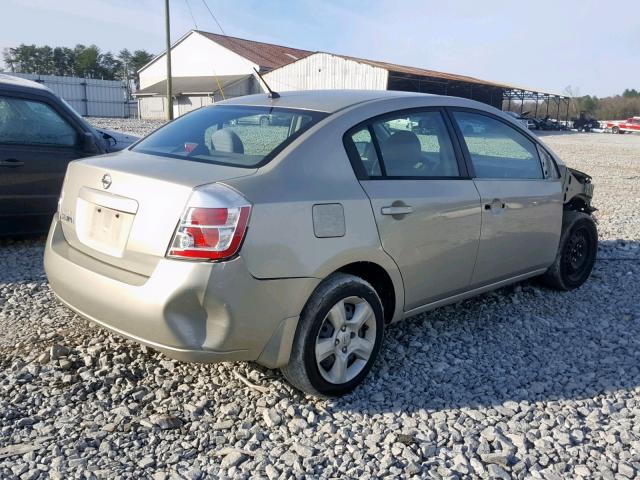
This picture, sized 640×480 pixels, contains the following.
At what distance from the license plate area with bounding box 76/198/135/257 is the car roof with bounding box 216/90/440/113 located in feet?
4.17

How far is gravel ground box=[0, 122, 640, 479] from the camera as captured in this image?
9.11 feet

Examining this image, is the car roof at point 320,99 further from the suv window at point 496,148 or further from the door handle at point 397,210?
the door handle at point 397,210

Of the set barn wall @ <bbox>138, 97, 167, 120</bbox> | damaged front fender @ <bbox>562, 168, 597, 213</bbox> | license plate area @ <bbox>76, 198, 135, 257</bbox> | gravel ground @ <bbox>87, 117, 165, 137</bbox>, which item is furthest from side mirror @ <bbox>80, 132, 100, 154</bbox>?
barn wall @ <bbox>138, 97, 167, 120</bbox>

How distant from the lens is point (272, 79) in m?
41.6

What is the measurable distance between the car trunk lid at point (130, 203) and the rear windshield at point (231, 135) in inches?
5.6

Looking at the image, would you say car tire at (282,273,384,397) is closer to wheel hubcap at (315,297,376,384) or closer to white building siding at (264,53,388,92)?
wheel hubcap at (315,297,376,384)

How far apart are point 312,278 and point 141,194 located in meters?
0.95

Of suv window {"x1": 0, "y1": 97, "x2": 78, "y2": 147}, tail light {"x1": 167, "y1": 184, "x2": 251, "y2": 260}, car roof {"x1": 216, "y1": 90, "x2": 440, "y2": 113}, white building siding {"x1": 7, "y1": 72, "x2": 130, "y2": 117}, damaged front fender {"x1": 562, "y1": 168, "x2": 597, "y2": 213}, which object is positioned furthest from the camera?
white building siding {"x1": 7, "y1": 72, "x2": 130, "y2": 117}

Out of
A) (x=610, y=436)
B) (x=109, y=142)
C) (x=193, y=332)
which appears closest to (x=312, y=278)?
(x=193, y=332)

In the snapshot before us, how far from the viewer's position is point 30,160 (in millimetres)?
5695

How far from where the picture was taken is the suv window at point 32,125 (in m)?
5.69

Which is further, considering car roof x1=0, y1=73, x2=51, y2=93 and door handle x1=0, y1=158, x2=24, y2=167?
car roof x1=0, y1=73, x2=51, y2=93

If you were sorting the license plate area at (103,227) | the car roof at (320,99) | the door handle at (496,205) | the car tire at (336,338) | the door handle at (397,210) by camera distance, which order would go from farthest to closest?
1. the door handle at (496,205)
2. the car roof at (320,99)
3. the door handle at (397,210)
4. the car tire at (336,338)
5. the license plate area at (103,227)

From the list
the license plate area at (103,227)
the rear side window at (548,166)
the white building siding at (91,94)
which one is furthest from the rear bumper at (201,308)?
the white building siding at (91,94)
